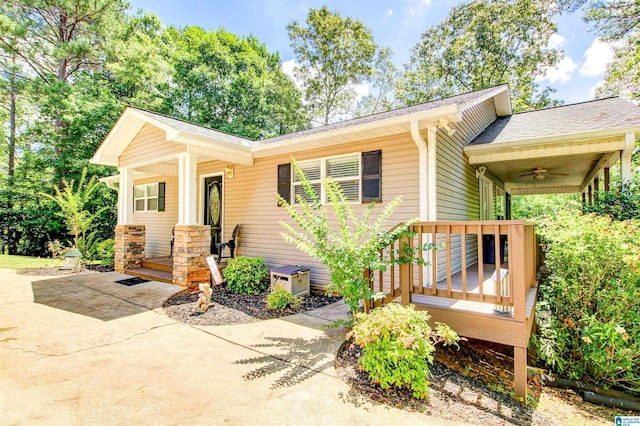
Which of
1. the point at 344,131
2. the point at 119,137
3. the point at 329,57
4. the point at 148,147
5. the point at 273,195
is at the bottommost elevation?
the point at 273,195

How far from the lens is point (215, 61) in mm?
16797

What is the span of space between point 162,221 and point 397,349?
909 centimetres

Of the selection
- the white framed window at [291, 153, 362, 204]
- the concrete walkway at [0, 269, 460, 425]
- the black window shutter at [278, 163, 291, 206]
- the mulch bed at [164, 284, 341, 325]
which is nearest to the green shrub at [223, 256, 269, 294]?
the mulch bed at [164, 284, 341, 325]

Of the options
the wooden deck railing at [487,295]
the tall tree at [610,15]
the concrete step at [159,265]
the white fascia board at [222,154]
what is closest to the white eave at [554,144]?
the wooden deck railing at [487,295]

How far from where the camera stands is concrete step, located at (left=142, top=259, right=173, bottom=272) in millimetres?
7128

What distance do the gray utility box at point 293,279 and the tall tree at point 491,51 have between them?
16289 millimetres

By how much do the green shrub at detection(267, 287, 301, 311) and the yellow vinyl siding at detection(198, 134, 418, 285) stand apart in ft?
3.66

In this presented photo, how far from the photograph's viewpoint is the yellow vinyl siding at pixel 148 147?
21.0 feet

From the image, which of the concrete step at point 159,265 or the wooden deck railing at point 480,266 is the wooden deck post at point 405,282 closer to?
the wooden deck railing at point 480,266

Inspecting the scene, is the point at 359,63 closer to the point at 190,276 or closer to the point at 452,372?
the point at 190,276

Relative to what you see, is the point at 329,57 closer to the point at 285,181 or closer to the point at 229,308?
the point at 285,181

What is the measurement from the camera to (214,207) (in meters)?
7.93

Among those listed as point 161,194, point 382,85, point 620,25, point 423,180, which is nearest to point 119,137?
point 161,194

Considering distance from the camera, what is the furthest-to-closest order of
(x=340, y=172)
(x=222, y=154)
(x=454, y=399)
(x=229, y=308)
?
1. (x=222, y=154)
2. (x=340, y=172)
3. (x=229, y=308)
4. (x=454, y=399)
